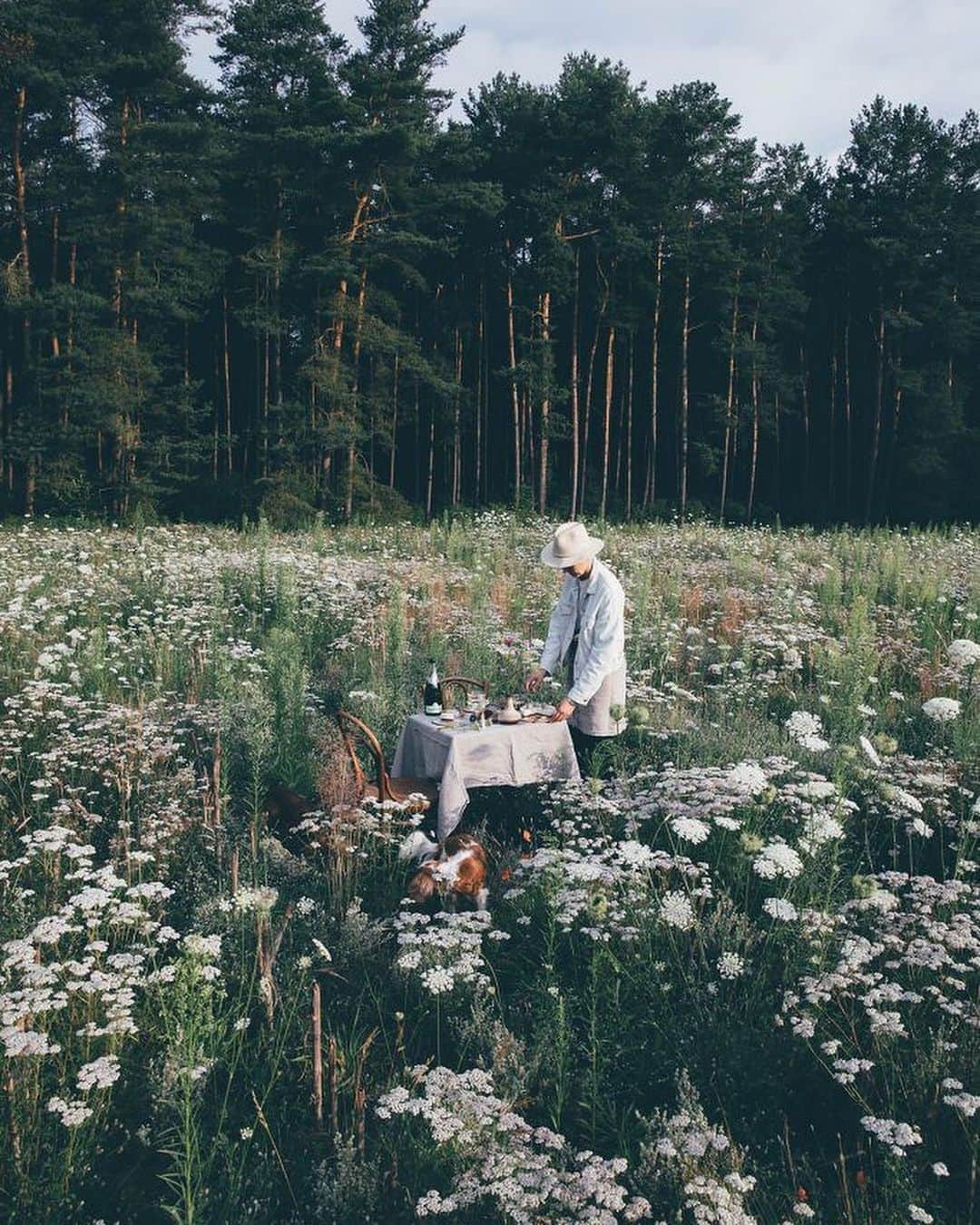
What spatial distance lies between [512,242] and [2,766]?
32.0 meters

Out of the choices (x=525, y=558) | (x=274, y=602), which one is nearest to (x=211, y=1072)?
(x=274, y=602)

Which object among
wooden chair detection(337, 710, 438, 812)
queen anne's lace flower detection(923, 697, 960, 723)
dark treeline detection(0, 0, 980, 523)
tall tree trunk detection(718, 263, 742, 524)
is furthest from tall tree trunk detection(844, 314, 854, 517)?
wooden chair detection(337, 710, 438, 812)

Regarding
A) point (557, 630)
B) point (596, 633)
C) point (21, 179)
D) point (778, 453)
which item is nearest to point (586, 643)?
point (596, 633)

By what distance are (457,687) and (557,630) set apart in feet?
5.11

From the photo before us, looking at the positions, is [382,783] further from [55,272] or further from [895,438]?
[895,438]

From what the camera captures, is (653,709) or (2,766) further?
(653,709)

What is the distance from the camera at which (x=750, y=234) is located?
110 ft

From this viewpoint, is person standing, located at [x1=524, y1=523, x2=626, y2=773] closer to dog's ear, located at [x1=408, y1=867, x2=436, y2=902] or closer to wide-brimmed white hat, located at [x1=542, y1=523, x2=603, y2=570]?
wide-brimmed white hat, located at [x1=542, y1=523, x2=603, y2=570]

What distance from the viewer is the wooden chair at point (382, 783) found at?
4844 millimetres

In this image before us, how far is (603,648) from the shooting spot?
18.4ft

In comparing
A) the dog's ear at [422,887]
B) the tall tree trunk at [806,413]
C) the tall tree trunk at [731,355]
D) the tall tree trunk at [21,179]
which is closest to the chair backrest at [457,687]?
the dog's ear at [422,887]

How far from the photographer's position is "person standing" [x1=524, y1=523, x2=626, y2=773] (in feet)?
18.4

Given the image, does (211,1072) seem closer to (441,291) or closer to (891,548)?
(891,548)

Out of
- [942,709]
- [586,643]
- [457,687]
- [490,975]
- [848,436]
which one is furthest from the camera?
[848,436]
